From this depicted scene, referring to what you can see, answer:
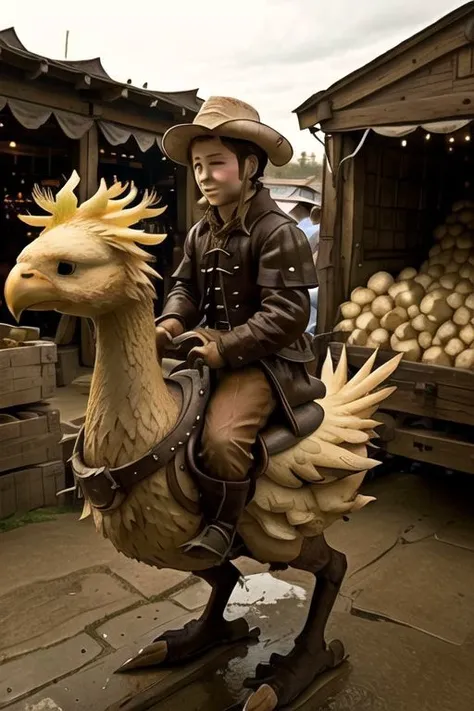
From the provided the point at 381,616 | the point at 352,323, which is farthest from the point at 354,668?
the point at 352,323

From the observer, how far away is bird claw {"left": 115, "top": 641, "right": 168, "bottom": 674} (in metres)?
2.72

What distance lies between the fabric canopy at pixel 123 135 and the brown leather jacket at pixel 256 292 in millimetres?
4999

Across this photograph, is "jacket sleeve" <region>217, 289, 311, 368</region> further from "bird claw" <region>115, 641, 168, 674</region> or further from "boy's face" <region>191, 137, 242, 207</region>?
"bird claw" <region>115, 641, 168, 674</region>

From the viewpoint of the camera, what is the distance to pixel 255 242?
217 cm

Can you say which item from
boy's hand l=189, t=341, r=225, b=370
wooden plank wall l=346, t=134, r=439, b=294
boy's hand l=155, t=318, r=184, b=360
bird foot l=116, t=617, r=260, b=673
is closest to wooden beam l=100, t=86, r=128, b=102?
wooden plank wall l=346, t=134, r=439, b=294

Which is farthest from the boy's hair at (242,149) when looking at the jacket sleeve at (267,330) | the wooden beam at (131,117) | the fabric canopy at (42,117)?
the wooden beam at (131,117)

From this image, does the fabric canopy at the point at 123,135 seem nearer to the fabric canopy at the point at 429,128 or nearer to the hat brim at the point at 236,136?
the fabric canopy at the point at 429,128

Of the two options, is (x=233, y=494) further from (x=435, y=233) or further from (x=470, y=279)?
(x=435, y=233)

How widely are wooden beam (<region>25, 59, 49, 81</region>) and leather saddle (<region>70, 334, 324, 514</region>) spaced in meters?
4.59

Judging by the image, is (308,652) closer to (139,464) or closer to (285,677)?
(285,677)

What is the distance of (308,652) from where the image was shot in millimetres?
2600

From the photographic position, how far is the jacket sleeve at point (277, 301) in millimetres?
2039

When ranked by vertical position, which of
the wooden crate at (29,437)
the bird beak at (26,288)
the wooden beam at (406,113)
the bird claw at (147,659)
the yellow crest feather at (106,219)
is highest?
the wooden beam at (406,113)

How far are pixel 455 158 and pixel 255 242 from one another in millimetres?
5015
